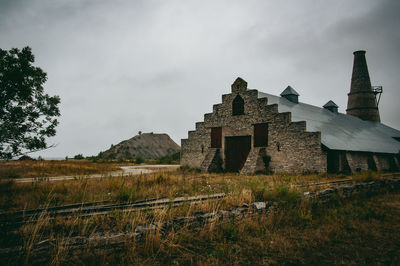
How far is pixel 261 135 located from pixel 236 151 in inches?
116

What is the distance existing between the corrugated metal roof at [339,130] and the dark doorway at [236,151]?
4.48 m

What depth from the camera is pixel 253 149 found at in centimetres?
1992

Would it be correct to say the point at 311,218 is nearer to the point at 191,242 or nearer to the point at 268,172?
the point at 191,242

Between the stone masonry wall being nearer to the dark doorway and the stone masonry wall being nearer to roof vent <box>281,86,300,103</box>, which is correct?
the dark doorway

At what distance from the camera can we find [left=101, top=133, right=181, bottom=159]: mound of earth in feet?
201

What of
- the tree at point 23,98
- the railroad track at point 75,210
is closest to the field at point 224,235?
the railroad track at point 75,210

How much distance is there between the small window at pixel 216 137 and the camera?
869 inches

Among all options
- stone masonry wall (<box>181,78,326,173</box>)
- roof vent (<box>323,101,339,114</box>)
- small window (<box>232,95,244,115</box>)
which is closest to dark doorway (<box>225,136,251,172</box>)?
stone masonry wall (<box>181,78,326,173</box>)

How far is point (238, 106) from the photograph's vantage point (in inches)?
835

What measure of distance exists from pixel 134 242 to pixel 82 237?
91cm

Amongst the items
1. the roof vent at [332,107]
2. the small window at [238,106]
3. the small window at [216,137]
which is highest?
the roof vent at [332,107]

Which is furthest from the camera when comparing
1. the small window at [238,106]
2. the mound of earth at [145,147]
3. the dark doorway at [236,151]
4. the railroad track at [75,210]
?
the mound of earth at [145,147]

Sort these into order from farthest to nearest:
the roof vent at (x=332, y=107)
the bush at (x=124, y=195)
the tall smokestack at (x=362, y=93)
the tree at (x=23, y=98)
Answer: the tall smokestack at (x=362, y=93)
the roof vent at (x=332, y=107)
the tree at (x=23, y=98)
the bush at (x=124, y=195)

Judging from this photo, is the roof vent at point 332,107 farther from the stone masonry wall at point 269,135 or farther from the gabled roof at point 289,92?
the stone masonry wall at point 269,135
